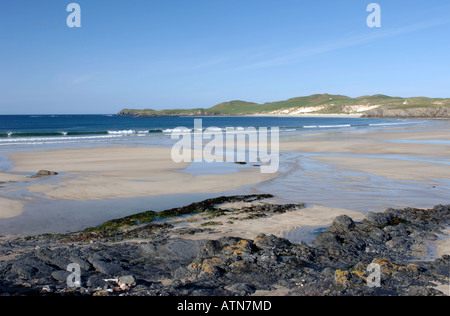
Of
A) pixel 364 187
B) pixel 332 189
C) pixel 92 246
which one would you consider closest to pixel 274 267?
pixel 92 246

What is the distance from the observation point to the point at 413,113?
376 feet

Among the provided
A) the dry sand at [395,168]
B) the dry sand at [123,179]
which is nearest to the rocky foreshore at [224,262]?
the dry sand at [123,179]

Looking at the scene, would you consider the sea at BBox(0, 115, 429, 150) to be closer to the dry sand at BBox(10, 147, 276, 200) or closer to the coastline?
the dry sand at BBox(10, 147, 276, 200)

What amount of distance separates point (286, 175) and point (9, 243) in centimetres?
1121

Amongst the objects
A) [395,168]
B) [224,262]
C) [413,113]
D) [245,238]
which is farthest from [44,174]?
[413,113]

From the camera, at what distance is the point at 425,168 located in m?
17.0

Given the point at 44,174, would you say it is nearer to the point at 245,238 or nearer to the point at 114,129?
the point at 245,238

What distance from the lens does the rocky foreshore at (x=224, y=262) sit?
5246mm

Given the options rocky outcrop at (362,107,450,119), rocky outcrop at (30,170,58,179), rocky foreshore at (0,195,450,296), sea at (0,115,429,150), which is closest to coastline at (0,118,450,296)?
rocky foreshore at (0,195,450,296)

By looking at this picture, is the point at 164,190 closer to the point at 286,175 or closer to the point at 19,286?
the point at 286,175

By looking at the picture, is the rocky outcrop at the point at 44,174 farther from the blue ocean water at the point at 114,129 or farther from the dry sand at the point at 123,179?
the blue ocean water at the point at 114,129

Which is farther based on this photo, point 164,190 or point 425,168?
point 425,168

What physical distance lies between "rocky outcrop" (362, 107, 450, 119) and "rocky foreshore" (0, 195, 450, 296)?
11678 centimetres

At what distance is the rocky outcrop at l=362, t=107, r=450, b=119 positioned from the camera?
354 ft
